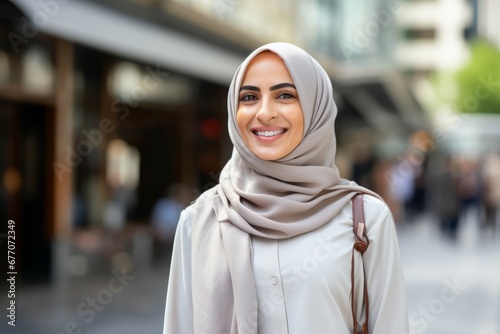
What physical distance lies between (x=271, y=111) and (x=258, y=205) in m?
0.29

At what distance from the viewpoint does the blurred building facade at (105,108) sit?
33.4 ft

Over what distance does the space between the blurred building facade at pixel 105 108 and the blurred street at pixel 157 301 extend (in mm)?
870

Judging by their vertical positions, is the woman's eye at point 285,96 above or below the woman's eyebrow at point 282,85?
below

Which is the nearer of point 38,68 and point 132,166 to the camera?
point 38,68

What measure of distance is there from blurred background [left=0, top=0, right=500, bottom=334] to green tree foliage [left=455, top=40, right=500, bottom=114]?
43.9 metres

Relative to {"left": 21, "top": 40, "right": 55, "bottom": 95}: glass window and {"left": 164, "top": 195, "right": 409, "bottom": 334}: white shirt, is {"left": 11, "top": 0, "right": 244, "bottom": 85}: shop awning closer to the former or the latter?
{"left": 21, "top": 40, "right": 55, "bottom": 95}: glass window

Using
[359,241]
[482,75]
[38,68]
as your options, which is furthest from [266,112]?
[482,75]

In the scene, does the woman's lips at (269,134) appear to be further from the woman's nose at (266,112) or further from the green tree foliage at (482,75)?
the green tree foliage at (482,75)

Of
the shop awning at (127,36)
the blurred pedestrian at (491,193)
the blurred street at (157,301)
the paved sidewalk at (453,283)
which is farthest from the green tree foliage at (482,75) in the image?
the blurred street at (157,301)

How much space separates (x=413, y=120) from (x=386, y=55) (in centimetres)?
1486

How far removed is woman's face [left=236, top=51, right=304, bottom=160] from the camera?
94.3 inches

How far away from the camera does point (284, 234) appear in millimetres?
2396

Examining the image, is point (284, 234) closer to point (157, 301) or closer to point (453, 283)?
point (157, 301)

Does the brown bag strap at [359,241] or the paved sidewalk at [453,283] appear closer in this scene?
the brown bag strap at [359,241]
